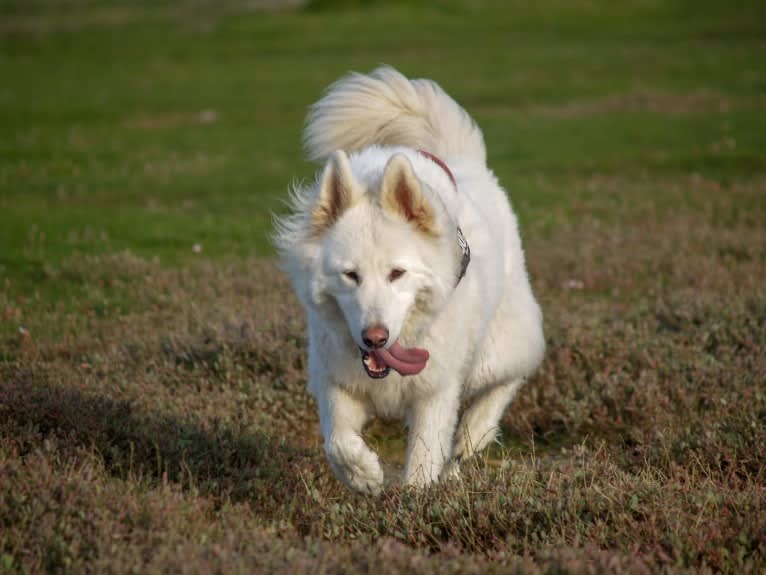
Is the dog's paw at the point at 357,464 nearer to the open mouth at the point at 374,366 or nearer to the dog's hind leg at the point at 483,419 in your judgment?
the open mouth at the point at 374,366

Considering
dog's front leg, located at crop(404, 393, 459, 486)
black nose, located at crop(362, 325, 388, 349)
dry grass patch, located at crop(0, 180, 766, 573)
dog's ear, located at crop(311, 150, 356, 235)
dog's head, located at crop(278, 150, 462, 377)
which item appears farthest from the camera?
dog's front leg, located at crop(404, 393, 459, 486)

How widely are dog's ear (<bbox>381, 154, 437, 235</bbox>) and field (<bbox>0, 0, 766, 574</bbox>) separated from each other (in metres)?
1.27

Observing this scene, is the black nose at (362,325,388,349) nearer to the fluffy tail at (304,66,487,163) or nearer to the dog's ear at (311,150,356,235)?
the dog's ear at (311,150,356,235)

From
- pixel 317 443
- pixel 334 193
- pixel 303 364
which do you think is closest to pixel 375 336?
pixel 334 193

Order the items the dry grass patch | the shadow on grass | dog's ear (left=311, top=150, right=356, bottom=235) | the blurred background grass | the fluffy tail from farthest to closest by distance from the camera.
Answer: the blurred background grass → the fluffy tail → the shadow on grass → dog's ear (left=311, top=150, right=356, bottom=235) → the dry grass patch

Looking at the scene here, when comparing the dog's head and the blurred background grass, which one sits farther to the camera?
the blurred background grass

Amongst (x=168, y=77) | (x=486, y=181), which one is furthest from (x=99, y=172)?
(x=168, y=77)

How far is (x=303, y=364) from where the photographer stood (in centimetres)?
716

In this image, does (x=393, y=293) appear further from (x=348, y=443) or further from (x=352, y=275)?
(x=348, y=443)

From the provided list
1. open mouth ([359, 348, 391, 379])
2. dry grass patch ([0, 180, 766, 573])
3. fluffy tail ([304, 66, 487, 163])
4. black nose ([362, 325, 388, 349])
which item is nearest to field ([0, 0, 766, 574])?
dry grass patch ([0, 180, 766, 573])

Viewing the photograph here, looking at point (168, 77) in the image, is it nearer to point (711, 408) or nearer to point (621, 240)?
point (621, 240)

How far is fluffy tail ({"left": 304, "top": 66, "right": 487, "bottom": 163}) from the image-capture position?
640cm

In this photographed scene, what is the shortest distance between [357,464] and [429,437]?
0.49m

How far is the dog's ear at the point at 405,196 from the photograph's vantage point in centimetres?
486
